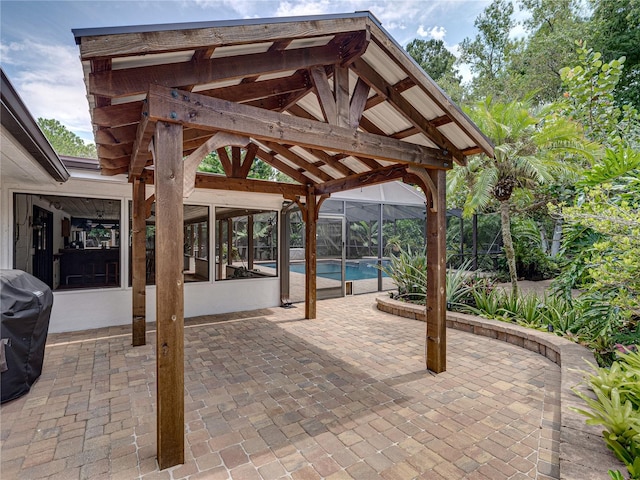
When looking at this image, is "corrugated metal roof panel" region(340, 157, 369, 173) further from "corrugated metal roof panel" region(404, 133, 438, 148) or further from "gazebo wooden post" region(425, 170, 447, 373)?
"gazebo wooden post" region(425, 170, 447, 373)

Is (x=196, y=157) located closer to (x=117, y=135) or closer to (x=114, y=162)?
(x=117, y=135)

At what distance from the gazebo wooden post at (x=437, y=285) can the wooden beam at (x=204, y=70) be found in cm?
194

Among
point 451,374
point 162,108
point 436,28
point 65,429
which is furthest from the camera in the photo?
point 436,28

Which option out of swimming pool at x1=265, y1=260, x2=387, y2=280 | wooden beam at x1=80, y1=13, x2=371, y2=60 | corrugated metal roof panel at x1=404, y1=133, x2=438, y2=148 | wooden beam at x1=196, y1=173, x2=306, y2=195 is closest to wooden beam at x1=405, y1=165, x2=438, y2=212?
corrugated metal roof panel at x1=404, y1=133, x2=438, y2=148

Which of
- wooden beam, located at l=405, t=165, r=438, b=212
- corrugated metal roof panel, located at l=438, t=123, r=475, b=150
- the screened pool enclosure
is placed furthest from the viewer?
the screened pool enclosure

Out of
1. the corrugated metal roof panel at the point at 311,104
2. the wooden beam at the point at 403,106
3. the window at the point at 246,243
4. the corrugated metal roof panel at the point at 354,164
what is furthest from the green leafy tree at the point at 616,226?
the window at the point at 246,243

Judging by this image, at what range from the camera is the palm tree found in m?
6.05

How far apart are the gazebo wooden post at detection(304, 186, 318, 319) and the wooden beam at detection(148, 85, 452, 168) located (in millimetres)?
2958

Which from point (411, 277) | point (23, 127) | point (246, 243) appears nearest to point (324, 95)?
point (23, 127)

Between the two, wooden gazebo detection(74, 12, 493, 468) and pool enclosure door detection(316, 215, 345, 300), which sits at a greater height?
wooden gazebo detection(74, 12, 493, 468)

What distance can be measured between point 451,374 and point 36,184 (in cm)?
661

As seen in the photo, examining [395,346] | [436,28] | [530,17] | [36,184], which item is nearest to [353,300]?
[395,346]

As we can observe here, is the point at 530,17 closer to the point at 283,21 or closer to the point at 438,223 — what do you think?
the point at 438,223

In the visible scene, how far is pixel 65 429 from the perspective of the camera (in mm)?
2762
